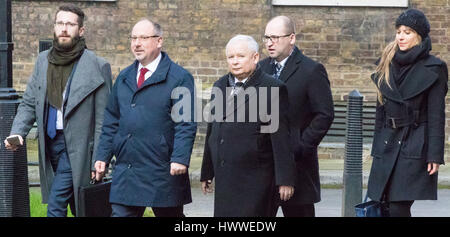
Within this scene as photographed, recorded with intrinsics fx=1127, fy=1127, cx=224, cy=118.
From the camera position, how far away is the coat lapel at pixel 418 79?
25.1 ft

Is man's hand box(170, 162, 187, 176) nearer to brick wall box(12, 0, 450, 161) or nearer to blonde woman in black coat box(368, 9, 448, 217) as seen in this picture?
blonde woman in black coat box(368, 9, 448, 217)

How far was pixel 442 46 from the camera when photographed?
15367 millimetres

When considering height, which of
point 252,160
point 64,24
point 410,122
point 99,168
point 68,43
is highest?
point 64,24

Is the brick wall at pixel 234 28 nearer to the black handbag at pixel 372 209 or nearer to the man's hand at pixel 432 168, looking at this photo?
the black handbag at pixel 372 209

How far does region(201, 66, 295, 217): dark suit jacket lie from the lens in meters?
7.13

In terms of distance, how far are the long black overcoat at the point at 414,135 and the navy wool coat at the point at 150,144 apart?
135cm

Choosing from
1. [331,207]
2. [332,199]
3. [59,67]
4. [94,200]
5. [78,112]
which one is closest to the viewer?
[94,200]

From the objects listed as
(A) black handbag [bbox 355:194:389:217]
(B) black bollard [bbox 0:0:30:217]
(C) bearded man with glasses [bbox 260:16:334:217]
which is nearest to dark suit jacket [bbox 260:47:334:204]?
(C) bearded man with glasses [bbox 260:16:334:217]

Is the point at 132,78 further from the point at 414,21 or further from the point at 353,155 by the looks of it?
the point at 353,155

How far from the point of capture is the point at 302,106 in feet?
25.8

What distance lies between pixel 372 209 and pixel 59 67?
2.45 metres

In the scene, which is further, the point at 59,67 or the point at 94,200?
the point at 59,67

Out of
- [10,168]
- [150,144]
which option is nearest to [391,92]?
[150,144]
